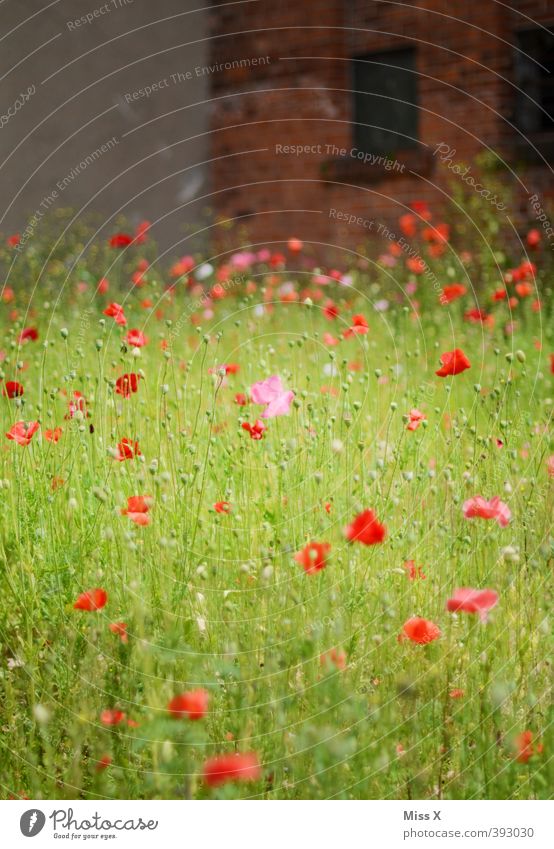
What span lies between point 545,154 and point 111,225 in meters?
2.80

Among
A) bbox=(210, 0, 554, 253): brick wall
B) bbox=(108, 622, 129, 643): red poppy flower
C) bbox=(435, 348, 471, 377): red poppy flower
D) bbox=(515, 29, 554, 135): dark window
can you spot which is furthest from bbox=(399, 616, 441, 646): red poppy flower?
bbox=(515, 29, 554, 135): dark window

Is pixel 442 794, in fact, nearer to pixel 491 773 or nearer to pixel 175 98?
pixel 491 773

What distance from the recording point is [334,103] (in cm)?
641

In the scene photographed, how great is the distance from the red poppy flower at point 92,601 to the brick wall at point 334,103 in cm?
474

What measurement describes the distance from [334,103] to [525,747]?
5581 mm

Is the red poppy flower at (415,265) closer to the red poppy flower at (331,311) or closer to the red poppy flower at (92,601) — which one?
the red poppy flower at (331,311)

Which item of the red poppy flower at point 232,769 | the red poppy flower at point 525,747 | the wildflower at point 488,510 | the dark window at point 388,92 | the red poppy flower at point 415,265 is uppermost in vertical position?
the dark window at point 388,92

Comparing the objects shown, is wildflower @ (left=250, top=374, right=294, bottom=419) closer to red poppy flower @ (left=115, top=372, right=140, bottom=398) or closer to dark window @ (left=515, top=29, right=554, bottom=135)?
red poppy flower @ (left=115, top=372, right=140, bottom=398)

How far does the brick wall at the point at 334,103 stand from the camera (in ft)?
19.5

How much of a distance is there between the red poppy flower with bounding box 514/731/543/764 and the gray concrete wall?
3892 mm

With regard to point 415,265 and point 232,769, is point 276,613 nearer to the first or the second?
point 232,769

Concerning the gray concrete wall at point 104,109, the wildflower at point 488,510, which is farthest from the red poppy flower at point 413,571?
the gray concrete wall at point 104,109

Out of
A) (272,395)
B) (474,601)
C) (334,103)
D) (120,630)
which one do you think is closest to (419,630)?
(474,601)

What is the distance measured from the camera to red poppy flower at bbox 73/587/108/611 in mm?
1533
